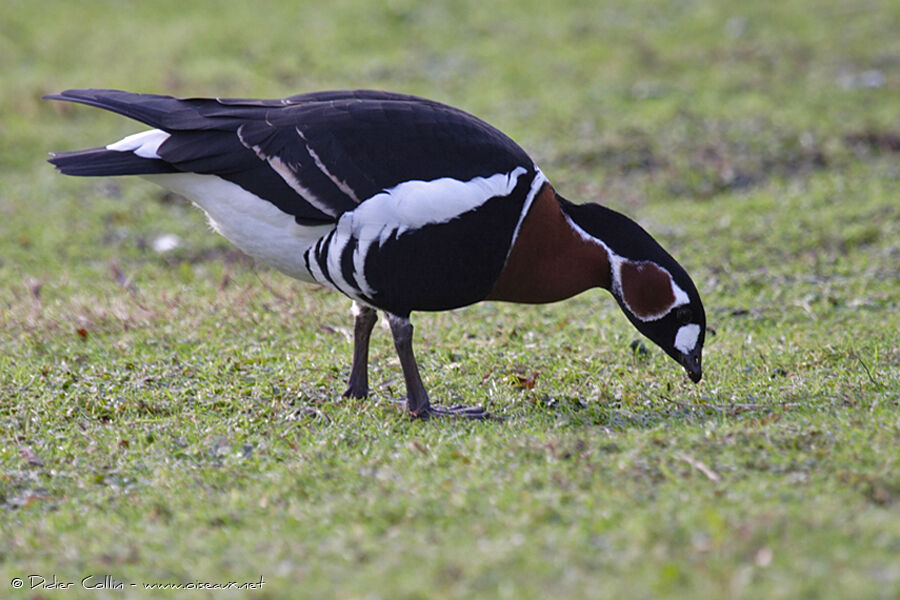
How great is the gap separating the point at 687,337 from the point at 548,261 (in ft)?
2.82

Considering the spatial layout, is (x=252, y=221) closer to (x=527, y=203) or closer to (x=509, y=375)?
(x=527, y=203)

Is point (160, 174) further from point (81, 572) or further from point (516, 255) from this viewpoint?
point (81, 572)

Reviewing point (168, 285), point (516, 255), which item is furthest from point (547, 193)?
point (168, 285)

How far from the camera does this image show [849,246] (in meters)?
8.34

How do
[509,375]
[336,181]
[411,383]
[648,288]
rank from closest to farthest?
[336,181], [411,383], [648,288], [509,375]

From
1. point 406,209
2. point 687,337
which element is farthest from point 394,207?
point 687,337

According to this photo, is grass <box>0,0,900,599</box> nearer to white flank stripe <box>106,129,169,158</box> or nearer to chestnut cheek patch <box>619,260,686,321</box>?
chestnut cheek patch <box>619,260,686,321</box>

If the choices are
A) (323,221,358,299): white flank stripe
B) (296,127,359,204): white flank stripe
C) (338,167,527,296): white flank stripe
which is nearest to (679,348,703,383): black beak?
(338,167,527,296): white flank stripe

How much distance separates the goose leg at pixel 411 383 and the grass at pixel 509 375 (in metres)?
0.14

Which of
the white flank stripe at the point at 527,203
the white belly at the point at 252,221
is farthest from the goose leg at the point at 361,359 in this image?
the white flank stripe at the point at 527,203

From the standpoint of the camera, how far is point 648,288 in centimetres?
566

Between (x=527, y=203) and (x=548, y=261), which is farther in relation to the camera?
(x=548, y=261)

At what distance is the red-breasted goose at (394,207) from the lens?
16.9 feet

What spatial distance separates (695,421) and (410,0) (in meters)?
11.9
